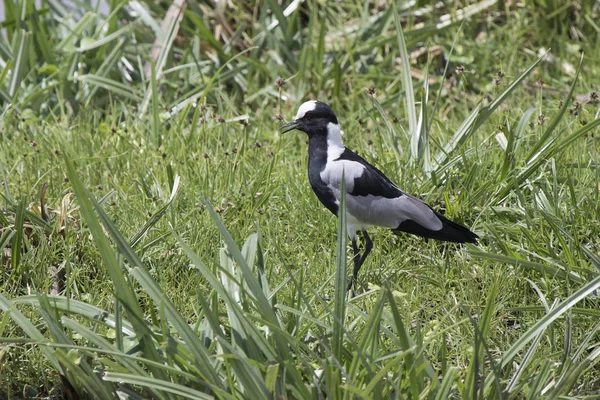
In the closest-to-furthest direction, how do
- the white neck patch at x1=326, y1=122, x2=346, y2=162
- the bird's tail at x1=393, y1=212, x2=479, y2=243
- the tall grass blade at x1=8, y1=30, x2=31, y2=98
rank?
the bird's tail at x1=393, y1=212, x2=479, y2=243 < the white neck patch at x1=326, y1=122, x2=346, y2=162 < the tall grass blade at x1=8, y1=30, x2=31, y2=98

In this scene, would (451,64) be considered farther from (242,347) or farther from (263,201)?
(242,347)

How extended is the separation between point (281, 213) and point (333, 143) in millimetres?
410

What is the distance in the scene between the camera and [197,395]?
7.95ft

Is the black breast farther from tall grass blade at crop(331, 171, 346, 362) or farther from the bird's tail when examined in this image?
tall grass blade at crop(331, 171, 346, 362)

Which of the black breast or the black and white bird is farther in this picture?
the black breast

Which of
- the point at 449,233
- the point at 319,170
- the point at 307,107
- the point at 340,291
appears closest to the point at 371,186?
the point at 319,170

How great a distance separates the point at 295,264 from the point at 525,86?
104 inches

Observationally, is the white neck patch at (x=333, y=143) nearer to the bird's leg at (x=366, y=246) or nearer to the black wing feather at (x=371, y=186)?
the black wing feather at (x=371, y=186)

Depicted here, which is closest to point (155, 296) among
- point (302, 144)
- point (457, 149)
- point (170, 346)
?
point (170, 346)

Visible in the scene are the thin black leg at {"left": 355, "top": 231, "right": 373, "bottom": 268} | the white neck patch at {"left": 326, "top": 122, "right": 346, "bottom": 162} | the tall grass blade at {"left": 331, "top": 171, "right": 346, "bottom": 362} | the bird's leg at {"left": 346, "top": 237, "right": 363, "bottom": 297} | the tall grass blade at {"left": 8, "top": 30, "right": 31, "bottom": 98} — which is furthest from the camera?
the tall grass blade at {"left": 8, "top": 30, "right": 31, "bottom": 98}

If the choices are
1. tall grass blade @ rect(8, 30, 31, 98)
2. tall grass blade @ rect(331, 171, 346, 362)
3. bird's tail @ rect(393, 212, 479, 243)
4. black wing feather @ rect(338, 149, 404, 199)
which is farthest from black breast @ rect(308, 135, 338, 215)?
tall grass blade @ rect(8, 30, 31, 98)

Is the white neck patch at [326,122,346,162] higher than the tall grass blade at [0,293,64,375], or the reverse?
the white neck patch at [326,122,346,162]

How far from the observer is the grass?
8.29ft

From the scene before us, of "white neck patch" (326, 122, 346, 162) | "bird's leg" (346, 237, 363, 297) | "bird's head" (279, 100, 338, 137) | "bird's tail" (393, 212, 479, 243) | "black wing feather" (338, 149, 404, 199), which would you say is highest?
"bird's head" (279, 100, 338, 137)
